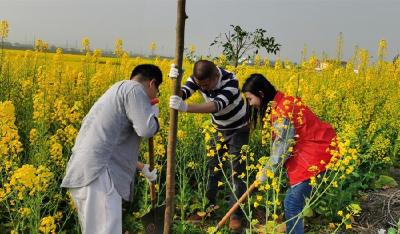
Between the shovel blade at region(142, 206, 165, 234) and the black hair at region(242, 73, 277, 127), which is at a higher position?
the black hair at region(242, 73, 277, 127)

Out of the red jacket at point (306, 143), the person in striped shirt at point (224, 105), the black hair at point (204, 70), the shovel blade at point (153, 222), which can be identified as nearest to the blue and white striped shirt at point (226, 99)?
the person in striped shirt at point (224, 105)

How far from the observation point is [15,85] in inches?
217

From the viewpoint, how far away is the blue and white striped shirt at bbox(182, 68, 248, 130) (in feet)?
12.3

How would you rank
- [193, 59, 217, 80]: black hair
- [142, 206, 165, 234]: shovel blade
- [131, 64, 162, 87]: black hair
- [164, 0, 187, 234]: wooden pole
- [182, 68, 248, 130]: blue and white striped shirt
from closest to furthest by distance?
[164, 0, 187, 234]: wooden pole, [131, 64, 162, 87]: black hair, [142, 206, 165, 234]: shovel blade, [193, 59, 217, 80]: black hair, [182, 68, 248, 130]: blue and white striped shirt

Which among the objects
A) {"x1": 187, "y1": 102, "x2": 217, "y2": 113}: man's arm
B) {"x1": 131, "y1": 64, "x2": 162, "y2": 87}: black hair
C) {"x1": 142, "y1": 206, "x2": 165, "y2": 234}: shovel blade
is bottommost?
{"x1": 142, "y1": 206, "x2": 165, "y2": 234}: shovel blade

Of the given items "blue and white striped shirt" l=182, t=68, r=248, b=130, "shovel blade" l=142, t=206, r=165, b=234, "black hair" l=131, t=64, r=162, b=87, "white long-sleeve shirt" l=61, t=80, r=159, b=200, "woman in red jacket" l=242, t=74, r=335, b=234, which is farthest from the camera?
"blue and white striped shirt" l=182, t=68, r=248, b=130

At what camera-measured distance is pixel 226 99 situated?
367cm

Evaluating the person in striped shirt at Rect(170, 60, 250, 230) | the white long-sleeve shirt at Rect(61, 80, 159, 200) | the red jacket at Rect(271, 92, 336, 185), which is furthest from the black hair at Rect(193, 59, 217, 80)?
the white long-sleeve shirt at Rect(61, 80, 159, 200)

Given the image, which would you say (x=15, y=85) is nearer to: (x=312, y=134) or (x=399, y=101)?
(x=312, y=134)

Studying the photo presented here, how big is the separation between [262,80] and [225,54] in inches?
151

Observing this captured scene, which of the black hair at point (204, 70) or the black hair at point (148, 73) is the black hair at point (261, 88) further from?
the black hair at point (148, 73)

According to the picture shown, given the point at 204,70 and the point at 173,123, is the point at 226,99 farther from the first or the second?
the point at 173,123

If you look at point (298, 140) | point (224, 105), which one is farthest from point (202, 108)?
point (298, 140)

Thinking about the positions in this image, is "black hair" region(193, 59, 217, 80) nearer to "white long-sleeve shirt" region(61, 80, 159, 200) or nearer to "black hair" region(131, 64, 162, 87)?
"black hair" region(131, 64, 162, 87)
